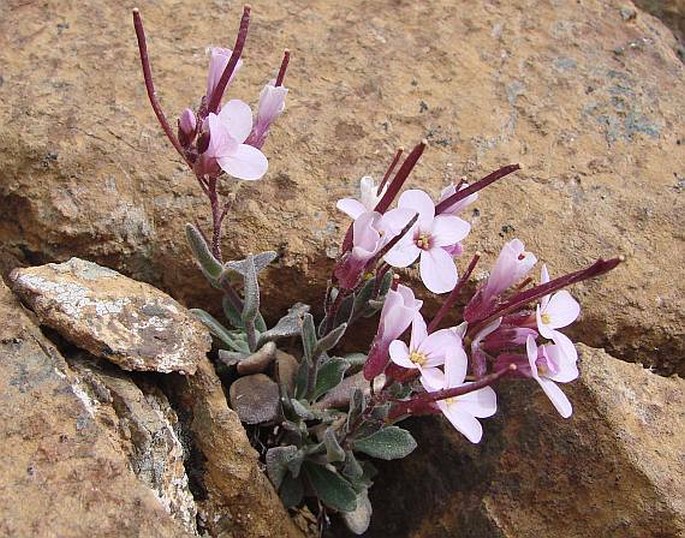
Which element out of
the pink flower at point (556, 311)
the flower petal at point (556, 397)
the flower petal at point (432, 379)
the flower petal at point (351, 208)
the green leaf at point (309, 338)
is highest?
the pink flower at point (556, 311)

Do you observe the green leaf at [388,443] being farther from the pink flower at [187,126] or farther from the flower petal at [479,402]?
the pink flower at [187,126]

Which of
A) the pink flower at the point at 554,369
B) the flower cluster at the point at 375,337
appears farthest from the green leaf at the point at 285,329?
the pink flower at the point at 554,369

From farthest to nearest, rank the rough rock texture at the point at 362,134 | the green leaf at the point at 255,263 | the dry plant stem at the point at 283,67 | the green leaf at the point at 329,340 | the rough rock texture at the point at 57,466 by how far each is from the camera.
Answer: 1. the rough rock texture at the point at 362,134
2. the green leaf at the point at 255,263
3. the green leaf at the point at 329,340
4. the dry plant stem at the point at 283,67
5. the rough rock texture at the point at 57,466

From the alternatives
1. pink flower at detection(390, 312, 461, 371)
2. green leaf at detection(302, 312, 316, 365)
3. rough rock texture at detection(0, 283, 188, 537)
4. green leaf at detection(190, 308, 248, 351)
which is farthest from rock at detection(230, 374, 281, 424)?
pink flower at detection(390, 312, 461, 371)

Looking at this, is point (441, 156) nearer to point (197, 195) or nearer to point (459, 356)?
point (197, 195)

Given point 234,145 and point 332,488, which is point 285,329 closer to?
point 332,488

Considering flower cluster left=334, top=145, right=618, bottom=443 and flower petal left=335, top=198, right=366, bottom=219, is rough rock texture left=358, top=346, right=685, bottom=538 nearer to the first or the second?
flower cluster left=334, top=145, right=618, bottom=443
